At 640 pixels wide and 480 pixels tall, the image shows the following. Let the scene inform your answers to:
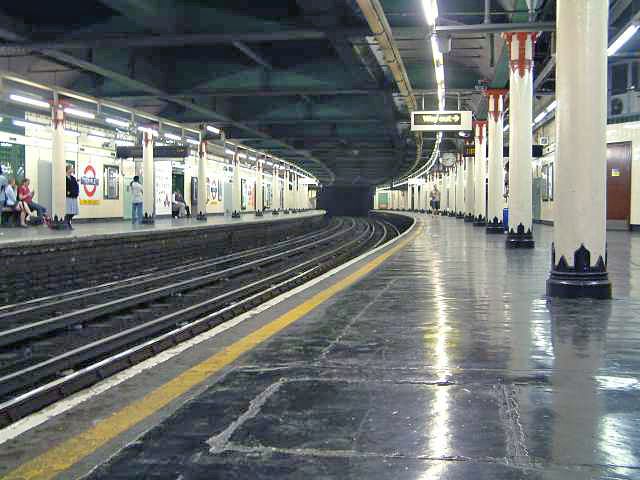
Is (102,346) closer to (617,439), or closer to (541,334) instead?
(541,334)

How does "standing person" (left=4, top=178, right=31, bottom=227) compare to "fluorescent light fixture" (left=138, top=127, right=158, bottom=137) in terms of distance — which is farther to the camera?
"fluorescent light fixture" (left=138, top=127, right=158, bottom=137)

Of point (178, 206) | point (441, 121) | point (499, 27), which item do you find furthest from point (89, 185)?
point (499, 27)

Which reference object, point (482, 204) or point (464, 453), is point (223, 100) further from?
point (464, 453)

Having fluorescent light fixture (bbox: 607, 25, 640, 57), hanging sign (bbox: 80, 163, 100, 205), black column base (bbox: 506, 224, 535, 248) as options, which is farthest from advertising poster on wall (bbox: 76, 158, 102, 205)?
fluorescent light fixture (bbox: 607, 25, 640, 57)

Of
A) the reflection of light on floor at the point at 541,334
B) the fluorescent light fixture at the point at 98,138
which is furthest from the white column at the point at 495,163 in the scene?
the fluorescent light fixture at the point at 98,138

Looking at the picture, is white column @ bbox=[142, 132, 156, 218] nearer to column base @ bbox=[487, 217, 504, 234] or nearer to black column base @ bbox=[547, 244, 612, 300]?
column base @ bbox=[487, 217, 504, 234]

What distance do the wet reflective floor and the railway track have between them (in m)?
1.11

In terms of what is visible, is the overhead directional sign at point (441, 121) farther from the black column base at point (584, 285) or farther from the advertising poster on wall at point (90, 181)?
the black column base at point (584, 285)

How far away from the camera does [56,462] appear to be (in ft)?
8.17

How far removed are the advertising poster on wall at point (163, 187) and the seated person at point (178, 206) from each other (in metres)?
0.35

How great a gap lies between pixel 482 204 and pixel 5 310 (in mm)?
19810

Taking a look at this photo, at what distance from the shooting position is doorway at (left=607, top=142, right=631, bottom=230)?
21.0 meters

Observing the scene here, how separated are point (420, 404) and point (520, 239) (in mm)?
11000

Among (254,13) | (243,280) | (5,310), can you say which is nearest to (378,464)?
(5,310)
